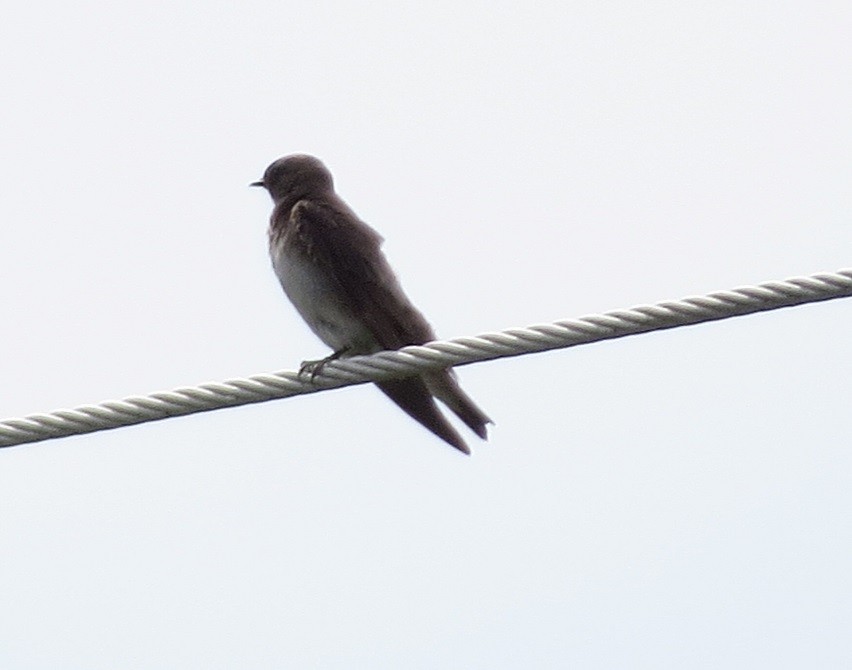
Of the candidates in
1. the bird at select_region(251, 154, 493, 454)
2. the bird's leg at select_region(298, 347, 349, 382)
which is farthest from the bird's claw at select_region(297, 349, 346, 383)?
the bird at select_region(251, 154, 493, 454)

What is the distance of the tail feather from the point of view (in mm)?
7059

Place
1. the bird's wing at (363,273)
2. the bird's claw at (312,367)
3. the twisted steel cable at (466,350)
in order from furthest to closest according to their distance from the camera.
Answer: the bird's wing at (363,273) → the bird's claw at (312,367) → the twisted steel cable at (466,350)

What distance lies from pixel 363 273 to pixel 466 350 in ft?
5.97

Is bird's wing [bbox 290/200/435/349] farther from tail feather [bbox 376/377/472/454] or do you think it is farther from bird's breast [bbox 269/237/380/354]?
tail feather [bbox 376/377/472/454]

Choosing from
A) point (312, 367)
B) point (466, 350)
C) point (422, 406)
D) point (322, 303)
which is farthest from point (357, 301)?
point (466, 350)

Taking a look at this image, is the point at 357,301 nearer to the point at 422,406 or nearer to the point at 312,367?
the point at 422,406

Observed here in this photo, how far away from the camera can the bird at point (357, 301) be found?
7.05 metres

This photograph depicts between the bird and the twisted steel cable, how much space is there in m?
1.27

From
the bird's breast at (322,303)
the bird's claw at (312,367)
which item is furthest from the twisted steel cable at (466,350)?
the bird's breast at (322,303)

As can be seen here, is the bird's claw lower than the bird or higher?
lower

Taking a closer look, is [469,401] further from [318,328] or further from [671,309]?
[671,309]

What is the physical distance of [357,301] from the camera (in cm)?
721

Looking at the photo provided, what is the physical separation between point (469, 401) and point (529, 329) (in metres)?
1.59

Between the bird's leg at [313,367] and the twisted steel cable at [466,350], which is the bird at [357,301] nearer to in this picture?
the bird's leg at [313,367]
